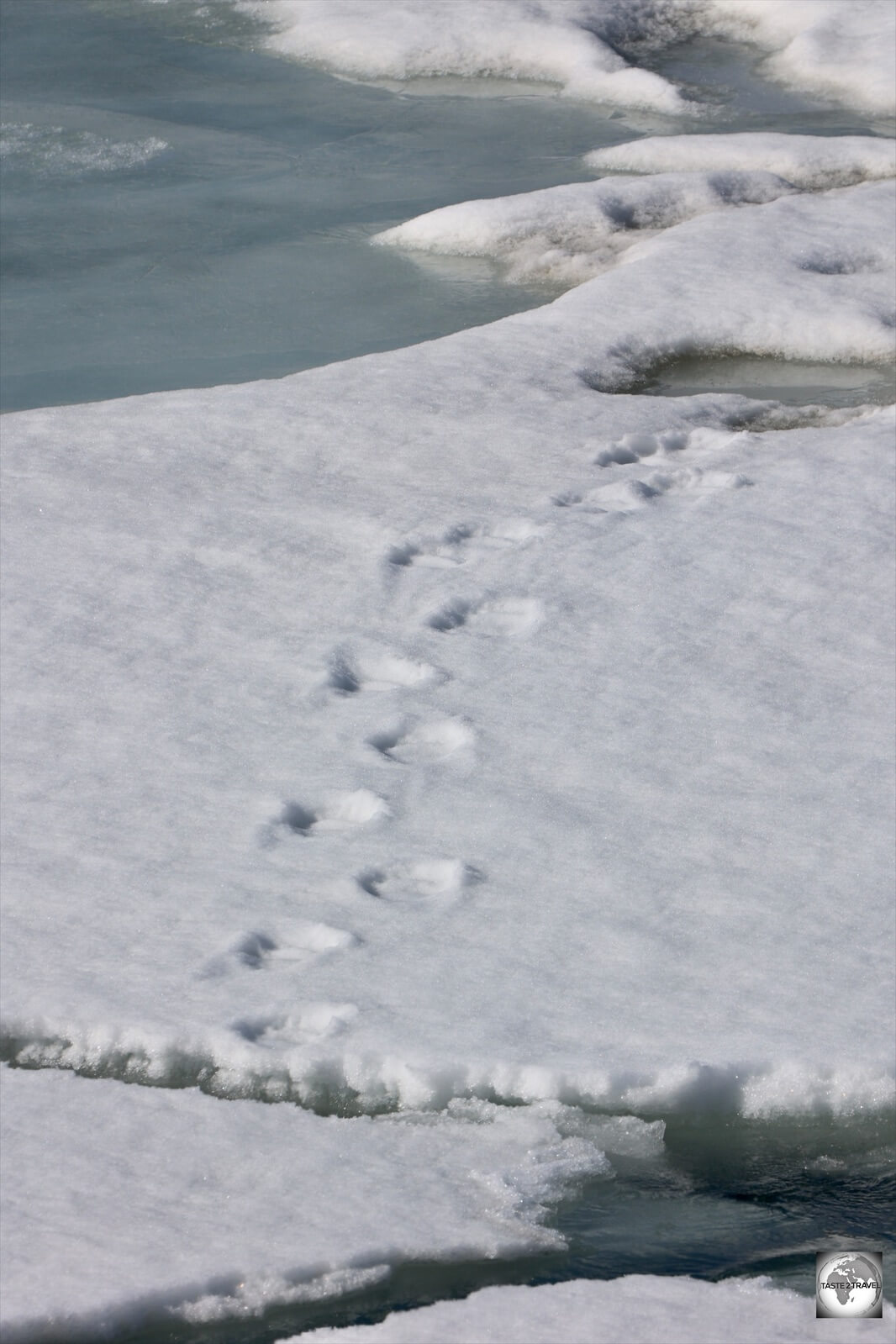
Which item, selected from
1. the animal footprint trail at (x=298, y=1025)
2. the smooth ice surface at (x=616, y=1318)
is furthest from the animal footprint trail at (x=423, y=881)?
the smooth ice surface at (x=616, y=1318)

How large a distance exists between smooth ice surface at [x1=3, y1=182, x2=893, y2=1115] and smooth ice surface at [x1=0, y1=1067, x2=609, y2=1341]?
8 cm

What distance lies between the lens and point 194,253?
595 centimetres

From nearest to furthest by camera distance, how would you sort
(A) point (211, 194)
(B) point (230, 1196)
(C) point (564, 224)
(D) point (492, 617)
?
(B) point (230, 1196)
(D) point (492, 617)
(C) point (564, 224)
(A) point (211, 194)

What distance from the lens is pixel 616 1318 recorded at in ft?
5.96

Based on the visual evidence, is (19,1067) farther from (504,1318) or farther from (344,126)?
(344,126)

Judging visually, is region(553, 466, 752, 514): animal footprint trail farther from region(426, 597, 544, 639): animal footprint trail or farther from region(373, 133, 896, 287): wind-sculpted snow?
region(373, 133, 896, 287): wind-sculpted snow

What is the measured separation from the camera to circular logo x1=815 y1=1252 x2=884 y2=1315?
1.83 meters

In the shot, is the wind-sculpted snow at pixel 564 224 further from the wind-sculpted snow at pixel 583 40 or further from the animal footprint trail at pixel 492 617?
the animal footprint trail at pixel 492 617

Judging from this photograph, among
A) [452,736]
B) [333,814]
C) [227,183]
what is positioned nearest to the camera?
[333,814]

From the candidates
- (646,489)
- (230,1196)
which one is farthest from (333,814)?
(646,489)

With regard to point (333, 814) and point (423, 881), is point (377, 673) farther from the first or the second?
point (423, 881)

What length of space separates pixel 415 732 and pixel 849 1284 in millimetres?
1439

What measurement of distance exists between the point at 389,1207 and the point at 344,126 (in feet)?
20.7

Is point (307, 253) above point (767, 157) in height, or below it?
below
